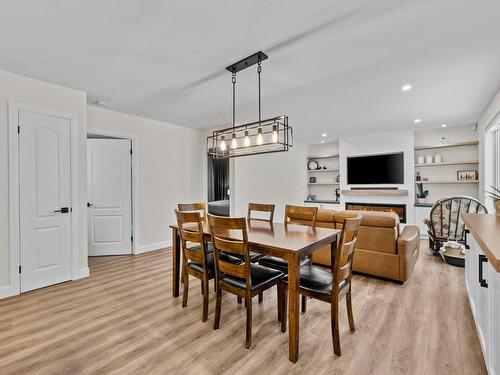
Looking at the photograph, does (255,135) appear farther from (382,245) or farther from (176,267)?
(382,245)

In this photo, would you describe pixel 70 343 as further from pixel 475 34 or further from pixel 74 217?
pixel 475 34

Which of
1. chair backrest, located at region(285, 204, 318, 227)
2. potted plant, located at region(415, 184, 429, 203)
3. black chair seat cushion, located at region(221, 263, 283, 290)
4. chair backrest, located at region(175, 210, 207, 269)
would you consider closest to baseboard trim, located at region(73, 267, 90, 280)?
chair backrest, located at region(175, 210, 207, 269)

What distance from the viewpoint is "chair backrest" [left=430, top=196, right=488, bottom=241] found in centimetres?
376

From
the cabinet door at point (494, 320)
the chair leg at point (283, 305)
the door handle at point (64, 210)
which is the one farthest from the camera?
the door handle at point (64, 210)

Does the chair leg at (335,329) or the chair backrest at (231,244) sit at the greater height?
the chair backrest at (231,244)

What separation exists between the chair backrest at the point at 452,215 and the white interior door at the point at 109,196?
507cm

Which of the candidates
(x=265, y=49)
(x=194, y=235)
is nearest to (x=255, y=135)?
(x=265, y=49)

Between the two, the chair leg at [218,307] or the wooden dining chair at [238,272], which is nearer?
the wooden dining chair at [238,272]

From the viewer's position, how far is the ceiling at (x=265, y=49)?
75.6 inches

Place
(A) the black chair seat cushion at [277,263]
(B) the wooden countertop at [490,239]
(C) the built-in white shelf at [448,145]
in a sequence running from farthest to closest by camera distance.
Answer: (C) the built-in white shelf at [448,145], (A) the black chair seat cushion at [277,263], (B) the wooden countertop at [490,239]

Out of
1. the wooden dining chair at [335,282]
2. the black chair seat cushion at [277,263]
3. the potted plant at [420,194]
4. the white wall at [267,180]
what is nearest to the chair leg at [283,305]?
the wooden dining chair at [335,282]

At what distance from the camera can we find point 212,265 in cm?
258

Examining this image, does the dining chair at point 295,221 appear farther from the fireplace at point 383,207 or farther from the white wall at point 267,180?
the fireplace at point 383,207

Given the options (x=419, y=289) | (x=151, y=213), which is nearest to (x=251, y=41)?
(x=419, y=289)
